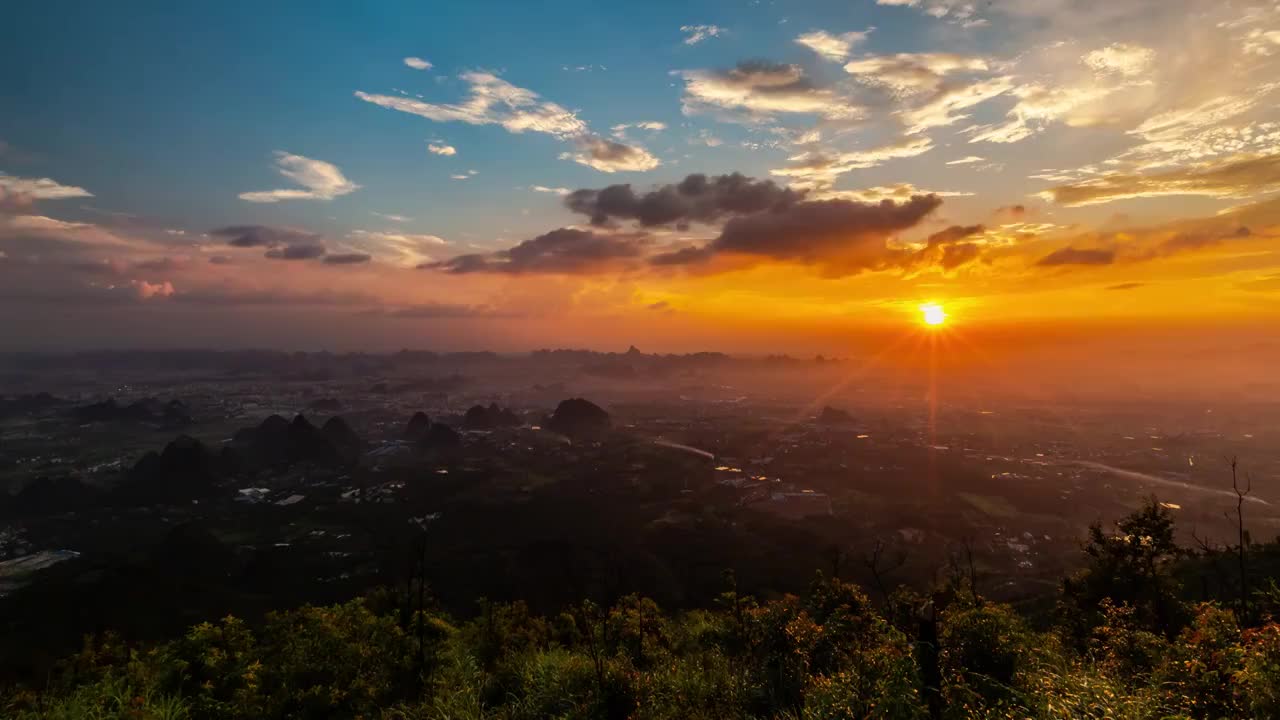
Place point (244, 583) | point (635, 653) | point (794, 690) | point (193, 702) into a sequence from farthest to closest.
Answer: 1. point (244, 583)
2. point (635, 653)
3. point (193, 702)
4. point (794, 690)

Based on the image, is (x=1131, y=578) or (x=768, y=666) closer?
(x=768, y=666)

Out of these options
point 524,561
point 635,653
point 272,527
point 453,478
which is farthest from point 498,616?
point 453,478

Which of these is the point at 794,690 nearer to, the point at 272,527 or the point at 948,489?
the point at 272,527

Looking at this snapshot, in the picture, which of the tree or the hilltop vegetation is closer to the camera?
the hilltop vegetation

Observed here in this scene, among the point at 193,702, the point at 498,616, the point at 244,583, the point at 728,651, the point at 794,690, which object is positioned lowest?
the point at 244,583

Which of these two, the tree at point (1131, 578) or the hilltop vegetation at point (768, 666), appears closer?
the hilltop vegetation at point (768, 666)

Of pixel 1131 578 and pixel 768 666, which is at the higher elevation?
pixel 768 666

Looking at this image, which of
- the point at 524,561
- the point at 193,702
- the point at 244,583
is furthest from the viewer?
the point at 524,561

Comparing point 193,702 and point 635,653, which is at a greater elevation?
point 193,702
